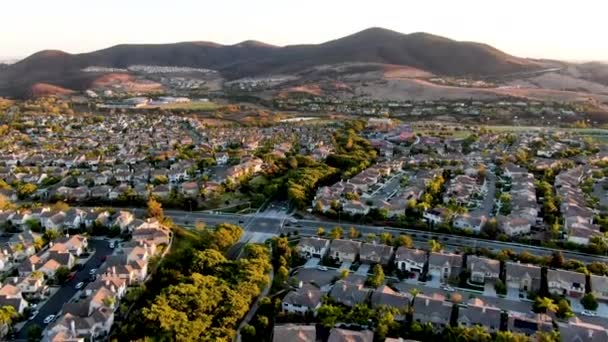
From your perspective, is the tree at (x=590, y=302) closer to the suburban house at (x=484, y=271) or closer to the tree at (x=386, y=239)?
the suburban house at (x=484, y=271)

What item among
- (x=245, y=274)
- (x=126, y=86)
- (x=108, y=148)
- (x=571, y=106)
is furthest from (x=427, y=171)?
(x=126, y=86)

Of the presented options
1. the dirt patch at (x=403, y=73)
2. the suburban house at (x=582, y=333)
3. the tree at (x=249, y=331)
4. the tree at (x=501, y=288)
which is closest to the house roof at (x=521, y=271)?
the tree at (x=501, y=288)

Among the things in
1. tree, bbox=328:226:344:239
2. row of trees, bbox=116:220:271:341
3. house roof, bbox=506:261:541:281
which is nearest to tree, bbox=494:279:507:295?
house roof, bbox=506:261:541:281

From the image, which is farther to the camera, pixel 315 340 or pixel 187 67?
pixel 187 67

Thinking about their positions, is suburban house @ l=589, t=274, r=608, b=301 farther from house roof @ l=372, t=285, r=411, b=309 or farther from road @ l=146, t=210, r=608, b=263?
house roof @ l=372, t=285, r=411, b=309

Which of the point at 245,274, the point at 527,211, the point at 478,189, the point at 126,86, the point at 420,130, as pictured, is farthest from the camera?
the point at 126,86

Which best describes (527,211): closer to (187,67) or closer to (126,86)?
(126,86)

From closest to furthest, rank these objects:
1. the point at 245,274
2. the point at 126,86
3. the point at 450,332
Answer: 1. the point at 450,332
2. the point at 245,274
3. the point at 126,86
